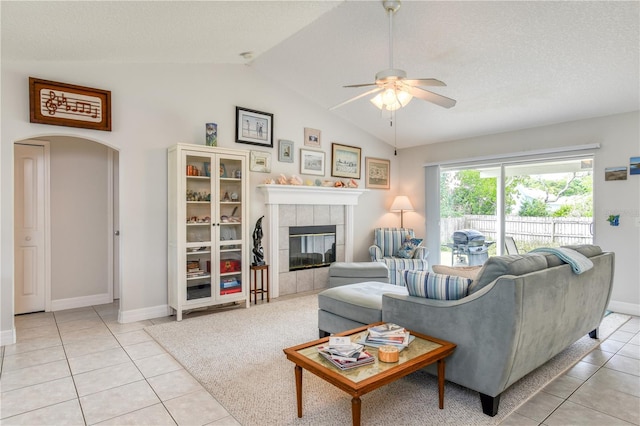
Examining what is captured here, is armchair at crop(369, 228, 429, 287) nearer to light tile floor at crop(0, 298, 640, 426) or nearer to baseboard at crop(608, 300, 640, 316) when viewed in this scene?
baseboard at crop(608, 300, 640, 316)

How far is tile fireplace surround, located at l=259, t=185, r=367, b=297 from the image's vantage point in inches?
196

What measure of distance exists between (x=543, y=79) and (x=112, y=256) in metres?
5.57

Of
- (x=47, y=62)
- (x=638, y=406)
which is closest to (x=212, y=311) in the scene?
(x=47, y=62)

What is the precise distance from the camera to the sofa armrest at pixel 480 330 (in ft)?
6.58

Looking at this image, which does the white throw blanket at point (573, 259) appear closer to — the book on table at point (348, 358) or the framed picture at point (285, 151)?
the book on table at point (348, 358)

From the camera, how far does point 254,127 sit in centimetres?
486

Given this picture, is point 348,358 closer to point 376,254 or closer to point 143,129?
point 143,129

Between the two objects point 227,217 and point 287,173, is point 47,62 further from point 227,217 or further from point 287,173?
point 287,173

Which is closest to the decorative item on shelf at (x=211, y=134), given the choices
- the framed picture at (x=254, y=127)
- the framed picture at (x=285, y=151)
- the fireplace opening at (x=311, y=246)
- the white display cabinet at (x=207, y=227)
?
the white display cabinet at (x=207, y=227)

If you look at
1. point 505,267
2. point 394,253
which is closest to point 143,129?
point 505,267

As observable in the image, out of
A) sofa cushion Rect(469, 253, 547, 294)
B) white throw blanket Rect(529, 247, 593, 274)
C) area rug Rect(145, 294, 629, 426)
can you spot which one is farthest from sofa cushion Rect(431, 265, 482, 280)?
area rug Rect(145, 294, 629, 426)

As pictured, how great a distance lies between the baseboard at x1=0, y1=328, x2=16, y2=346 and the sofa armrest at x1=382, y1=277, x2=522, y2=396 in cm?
357

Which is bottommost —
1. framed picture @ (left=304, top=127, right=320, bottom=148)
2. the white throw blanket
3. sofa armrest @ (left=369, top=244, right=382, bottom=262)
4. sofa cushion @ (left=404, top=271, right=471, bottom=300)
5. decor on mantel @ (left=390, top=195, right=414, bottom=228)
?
sofa armrest @ (left=369, top=244, right=382, bottom=262)

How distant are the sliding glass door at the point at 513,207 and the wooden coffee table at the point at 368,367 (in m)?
3.61
